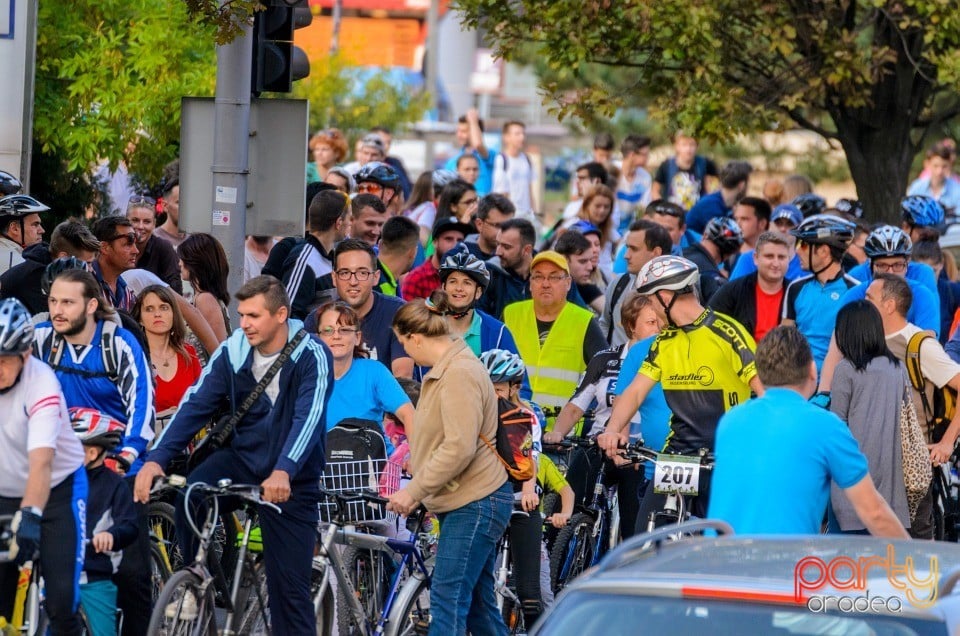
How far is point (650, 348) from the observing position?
9422mm

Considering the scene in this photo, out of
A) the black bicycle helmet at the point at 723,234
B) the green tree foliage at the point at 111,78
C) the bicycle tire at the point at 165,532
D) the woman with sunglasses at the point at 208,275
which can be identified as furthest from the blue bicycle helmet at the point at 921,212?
the bicycle tire at the point at 165,532

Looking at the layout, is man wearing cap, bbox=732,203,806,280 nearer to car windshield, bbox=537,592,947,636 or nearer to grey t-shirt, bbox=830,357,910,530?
grey t-shirt, bbox=830,357,910,530

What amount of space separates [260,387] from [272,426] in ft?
0.61

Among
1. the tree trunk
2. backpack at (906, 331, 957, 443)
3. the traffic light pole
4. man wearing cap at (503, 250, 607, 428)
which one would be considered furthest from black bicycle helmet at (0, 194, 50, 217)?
the tree trunk

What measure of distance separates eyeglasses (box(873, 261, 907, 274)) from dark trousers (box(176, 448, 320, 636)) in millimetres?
5474

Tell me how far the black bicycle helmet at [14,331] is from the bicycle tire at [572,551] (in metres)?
4.04

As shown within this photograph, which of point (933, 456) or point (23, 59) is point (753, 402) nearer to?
point (933, 456)

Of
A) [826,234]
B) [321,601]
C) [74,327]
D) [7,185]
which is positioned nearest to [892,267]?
[826,234]

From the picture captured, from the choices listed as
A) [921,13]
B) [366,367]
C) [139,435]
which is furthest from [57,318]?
[921,13]

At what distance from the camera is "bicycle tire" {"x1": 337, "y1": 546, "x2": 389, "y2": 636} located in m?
8.90

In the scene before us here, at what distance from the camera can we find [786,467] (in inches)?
258

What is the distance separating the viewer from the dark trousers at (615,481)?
34.8 feet

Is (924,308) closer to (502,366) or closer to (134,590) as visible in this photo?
(502,366)

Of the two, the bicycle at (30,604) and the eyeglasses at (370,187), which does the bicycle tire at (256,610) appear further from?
the eyeglasses at (370,187)
